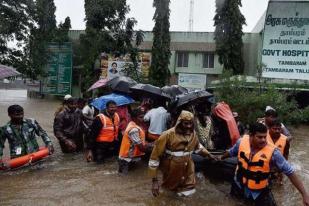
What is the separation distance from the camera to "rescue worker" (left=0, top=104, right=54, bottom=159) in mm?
7086

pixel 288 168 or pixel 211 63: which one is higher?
pixel 211 63

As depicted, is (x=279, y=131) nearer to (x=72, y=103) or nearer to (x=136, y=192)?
(x=136, y=192)

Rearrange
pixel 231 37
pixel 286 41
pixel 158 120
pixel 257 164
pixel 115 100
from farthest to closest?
pixel 231 37
pixel 286 41
pixel 115 100
pixel 158 120
pixel 257 164

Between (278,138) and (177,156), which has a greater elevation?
(278,138)

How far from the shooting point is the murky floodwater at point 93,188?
20.6 feet

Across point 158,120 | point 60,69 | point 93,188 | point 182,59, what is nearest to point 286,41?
point 182,59

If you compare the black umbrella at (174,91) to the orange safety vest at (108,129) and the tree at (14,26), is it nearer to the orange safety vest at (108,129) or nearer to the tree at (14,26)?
the orange safety vest at (108,129)

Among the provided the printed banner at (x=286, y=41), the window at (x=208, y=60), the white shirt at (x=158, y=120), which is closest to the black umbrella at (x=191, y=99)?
the white shirt at (x=158, y=120)

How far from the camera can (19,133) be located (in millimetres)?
7289

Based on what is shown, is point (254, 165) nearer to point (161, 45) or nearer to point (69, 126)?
point (69, 126)

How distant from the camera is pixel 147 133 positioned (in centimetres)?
791

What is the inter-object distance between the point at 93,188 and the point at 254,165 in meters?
2.85

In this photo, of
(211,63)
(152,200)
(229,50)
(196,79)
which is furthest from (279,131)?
(211,63)

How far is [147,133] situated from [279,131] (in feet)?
8.21
